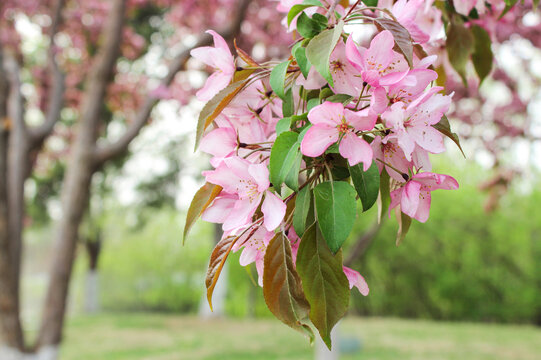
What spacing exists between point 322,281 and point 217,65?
289mm

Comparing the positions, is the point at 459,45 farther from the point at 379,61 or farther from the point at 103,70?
the point at 103,70

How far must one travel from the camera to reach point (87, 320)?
941 centimetres

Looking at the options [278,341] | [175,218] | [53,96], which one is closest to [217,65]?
[53,96]

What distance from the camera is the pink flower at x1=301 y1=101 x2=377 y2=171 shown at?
478 millimetres

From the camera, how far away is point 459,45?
909 mm

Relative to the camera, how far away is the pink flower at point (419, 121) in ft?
1.61

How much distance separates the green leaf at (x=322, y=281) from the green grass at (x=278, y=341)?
4.77 meters

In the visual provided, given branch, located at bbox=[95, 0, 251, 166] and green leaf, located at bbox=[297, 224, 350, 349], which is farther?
branch, located at bbox=[95, 0, 251, 166]

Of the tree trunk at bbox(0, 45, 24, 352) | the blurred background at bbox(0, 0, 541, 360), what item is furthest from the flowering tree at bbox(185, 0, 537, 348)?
→ the tree trunk at bbox(0, 45, 24, 352)

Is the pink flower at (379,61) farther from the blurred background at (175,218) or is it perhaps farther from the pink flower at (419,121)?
the blurred background at (175,218)

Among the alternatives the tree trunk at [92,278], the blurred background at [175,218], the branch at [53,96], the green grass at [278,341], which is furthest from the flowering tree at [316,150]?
the tree trunk at [92,278]

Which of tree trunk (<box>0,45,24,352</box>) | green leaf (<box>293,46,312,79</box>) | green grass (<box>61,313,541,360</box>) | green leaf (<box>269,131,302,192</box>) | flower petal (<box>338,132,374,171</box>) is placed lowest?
green grass (<box>61,313,541,360</box>)

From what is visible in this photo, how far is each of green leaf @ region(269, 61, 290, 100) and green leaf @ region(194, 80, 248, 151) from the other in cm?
5

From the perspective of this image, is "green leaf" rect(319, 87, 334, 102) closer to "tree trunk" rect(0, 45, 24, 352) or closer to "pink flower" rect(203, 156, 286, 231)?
"pink flower" rect(203, 156, 286, 231)
